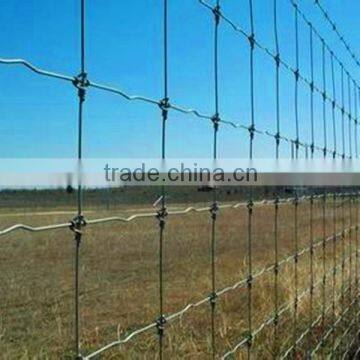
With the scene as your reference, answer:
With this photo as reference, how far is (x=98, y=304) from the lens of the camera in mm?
7645

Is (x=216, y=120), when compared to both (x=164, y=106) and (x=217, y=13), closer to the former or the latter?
(x=217, y=13)

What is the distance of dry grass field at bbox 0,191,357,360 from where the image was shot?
4508 millimetres

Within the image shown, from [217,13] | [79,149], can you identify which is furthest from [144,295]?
[79,149]

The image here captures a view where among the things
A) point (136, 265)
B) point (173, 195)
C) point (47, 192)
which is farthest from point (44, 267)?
point (47, 192)

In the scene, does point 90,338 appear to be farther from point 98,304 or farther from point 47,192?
point 47,192

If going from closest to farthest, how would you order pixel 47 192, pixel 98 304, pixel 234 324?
1. pixel 47 192
2. pixel 234 324
3. pixel 98 304

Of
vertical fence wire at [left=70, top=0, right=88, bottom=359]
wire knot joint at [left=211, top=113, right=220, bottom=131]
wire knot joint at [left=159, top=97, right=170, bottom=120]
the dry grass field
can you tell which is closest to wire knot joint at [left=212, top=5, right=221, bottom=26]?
wire knot joint at [left=211, top=113, right=220, bottom=131]

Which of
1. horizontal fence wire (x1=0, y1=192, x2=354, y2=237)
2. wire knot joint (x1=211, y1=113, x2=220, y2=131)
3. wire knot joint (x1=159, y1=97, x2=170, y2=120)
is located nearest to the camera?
horizontal fence wire (x1=0, y1=192, x2=354, y2=237)

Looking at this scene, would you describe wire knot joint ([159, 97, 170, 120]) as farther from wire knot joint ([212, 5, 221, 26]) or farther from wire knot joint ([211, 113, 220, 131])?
wire knot joint ([212, 5, 221, 26])

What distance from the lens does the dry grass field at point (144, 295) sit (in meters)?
4.51

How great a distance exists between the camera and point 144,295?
8.22m

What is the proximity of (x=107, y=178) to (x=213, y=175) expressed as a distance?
86 centimetres

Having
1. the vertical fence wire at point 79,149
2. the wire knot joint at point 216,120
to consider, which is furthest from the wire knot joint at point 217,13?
the vertical fence wire at point 79,149

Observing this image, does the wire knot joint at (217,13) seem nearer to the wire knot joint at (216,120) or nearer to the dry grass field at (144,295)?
the wire knot joint at (216,120)
